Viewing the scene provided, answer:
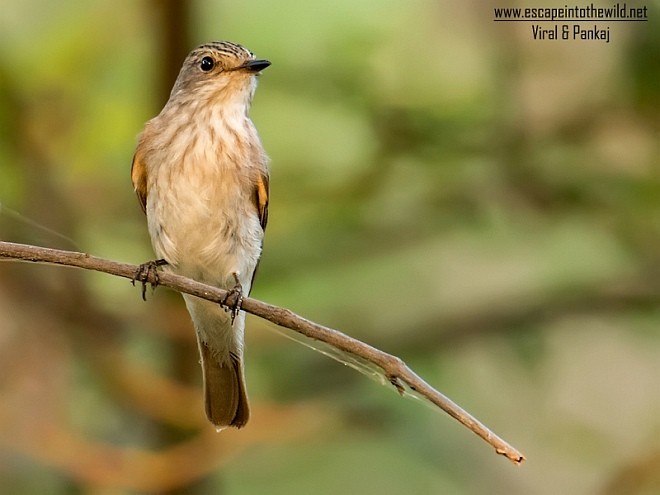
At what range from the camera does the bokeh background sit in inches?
123

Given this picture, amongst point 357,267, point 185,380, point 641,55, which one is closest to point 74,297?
point 185,380

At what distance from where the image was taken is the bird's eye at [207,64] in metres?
2.42

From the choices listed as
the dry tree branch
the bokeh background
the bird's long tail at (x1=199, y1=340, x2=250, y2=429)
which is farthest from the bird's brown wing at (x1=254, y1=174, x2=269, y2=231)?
the dry tree branch

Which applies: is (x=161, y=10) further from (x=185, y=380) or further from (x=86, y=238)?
(x=185, y=380)

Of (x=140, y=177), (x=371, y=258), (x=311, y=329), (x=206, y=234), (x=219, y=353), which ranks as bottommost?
(x=311, y=329)

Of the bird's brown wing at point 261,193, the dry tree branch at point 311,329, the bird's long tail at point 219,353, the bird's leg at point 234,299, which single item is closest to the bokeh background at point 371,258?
the bird's long tail at point 219,353

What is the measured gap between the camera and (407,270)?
355cm

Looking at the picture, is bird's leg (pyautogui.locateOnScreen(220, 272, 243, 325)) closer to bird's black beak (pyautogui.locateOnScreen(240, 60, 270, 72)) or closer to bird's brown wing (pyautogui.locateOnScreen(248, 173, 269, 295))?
bird's brown wing (pyautogui.locateOnScreen(248, 173, 269, 295))

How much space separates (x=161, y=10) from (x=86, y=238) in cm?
67

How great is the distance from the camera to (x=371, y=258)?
11.2ft

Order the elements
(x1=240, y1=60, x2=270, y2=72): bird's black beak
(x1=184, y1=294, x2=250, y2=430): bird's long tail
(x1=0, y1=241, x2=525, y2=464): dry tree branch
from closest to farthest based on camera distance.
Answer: (x1=0, y1=241, x2=525, y2=464): dry tree branch < (x1=240, y1=60, x2=270, y2=72): bird's black beak < (x1=184, y1=294, x2=250, y2=430): bird's long tail

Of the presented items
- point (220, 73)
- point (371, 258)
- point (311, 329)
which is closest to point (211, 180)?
point (220, 73)

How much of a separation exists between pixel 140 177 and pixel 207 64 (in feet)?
0.94

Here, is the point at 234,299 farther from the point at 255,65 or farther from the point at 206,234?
the point at 255,65
